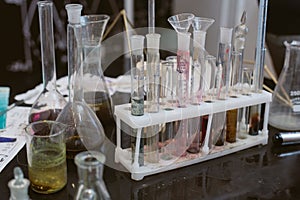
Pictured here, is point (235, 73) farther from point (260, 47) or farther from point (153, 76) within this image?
point (153, 76)

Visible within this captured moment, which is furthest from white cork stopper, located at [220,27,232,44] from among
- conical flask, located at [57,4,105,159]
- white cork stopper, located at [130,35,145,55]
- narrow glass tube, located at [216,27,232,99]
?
conical flask, located at [57,4,105,159]

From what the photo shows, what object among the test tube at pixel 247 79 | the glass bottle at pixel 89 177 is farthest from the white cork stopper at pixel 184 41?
the glass bottle at pixel 89 177

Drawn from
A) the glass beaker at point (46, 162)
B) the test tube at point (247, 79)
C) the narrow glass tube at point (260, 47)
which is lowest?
the glass beaker at point (46, 162)

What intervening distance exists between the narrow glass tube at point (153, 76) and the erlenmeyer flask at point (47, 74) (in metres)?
0.24

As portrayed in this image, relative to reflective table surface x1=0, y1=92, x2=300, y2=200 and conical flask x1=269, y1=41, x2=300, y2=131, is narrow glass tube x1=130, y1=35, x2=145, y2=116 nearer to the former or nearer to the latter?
reflective table surface x1=0, y1=92, x2=300, y2=200

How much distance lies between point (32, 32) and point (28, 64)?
0.44 feet

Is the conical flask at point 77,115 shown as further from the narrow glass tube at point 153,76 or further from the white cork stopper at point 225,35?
the white cork stopper at point 225,35

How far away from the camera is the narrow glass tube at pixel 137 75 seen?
897 millimetres

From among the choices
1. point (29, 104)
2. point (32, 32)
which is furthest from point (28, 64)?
point (29, 104)

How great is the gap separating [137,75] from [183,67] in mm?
100

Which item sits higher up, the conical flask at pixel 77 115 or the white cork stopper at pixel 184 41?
the white cork stopper at pixel 184 41

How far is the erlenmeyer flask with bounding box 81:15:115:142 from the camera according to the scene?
1001mm

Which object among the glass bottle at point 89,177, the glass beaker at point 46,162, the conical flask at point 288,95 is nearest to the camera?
the glass bottle at point 89,177

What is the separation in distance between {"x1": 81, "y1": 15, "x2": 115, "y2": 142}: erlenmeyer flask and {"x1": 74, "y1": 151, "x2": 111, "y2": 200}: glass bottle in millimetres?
373
